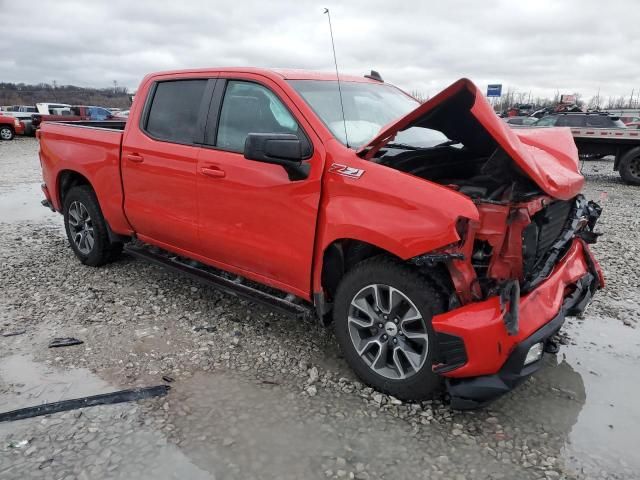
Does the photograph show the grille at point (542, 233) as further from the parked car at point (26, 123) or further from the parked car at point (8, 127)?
the parked car at point (26, 123)

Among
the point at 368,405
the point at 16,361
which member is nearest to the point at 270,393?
the point at 368,405

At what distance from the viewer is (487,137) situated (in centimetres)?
303

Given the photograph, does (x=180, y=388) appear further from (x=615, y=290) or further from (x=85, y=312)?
(x=615, y=290)

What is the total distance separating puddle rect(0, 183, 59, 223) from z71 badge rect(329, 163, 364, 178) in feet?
19.7

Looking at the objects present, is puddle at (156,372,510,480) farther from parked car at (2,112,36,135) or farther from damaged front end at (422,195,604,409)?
parked car at (2,112,36,135)

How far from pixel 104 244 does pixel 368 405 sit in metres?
3.28

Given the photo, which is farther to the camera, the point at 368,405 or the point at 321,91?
the point at 321,91

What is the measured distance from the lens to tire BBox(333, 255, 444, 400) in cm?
272

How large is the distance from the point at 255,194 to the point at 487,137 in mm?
1480

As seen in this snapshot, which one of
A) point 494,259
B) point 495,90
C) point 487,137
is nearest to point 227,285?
point 494,259

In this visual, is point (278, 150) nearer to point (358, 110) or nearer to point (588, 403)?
point (358, 110)

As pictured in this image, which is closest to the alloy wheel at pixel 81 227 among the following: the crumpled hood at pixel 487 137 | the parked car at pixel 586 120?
the crumpled hood at pixel 487 137

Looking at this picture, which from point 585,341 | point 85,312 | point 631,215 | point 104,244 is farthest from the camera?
point 631,215

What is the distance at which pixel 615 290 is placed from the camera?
464 cm
